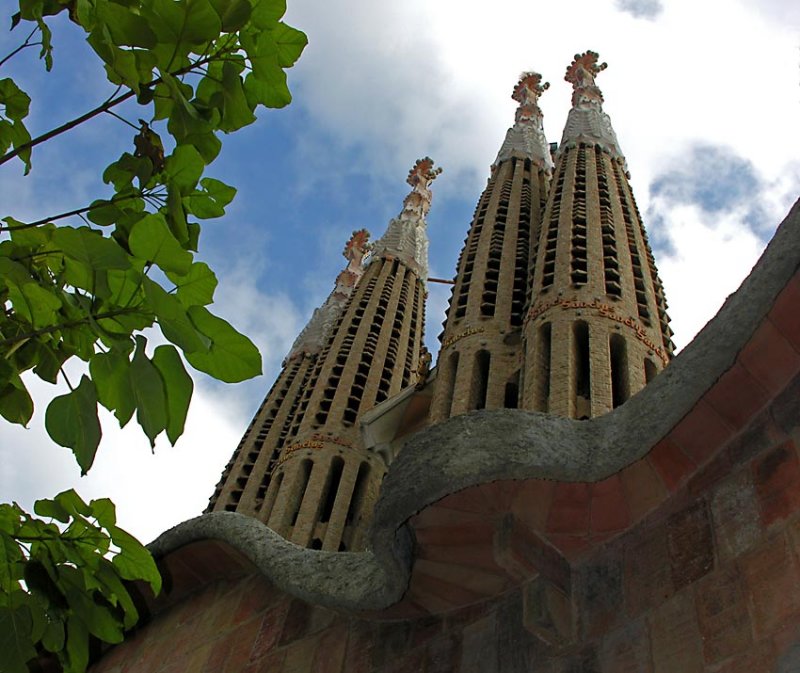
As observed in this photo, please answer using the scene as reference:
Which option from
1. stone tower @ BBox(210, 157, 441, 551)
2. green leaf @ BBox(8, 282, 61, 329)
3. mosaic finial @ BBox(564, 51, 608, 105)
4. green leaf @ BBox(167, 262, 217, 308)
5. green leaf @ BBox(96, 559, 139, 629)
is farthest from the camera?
mosaic finial @ BBox(564, 51, 608, 105)

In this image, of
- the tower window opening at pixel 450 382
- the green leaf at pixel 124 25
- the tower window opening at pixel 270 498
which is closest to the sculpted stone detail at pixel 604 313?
the tower window opening at pixel 450 382

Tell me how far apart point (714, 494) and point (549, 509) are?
741mm

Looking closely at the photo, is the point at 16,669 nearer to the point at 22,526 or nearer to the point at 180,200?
the point at 22,526

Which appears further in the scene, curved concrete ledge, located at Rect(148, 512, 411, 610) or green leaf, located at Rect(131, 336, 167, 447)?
curved concrete ledge, located at Rect(148, 512, 411, 610)

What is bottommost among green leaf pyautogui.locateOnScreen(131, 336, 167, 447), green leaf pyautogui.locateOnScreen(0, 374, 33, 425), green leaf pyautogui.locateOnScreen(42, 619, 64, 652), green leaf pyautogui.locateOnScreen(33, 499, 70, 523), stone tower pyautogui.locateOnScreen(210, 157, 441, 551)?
green leaf pyautogui.locateOnScreen(42, 619, 64, 652)

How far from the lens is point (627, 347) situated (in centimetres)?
1720

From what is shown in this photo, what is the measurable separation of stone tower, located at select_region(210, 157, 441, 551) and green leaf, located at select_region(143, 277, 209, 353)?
65.3 feet

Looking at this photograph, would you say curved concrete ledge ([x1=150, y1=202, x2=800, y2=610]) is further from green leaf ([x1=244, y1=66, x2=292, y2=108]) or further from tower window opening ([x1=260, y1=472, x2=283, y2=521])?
tower window opening ([x1=260, y1=472, x2=283, y2=521])

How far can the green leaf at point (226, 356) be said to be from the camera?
8.02 feet

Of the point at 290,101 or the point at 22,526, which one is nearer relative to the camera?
the point at 290,101

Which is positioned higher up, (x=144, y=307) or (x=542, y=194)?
(x=542, y=194)

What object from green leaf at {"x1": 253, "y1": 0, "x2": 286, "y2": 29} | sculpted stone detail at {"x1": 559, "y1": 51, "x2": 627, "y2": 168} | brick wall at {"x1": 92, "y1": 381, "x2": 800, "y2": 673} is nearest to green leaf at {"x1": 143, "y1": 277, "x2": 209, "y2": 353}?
green leaf at {"x1": 253, "y1": 0, "x2": 286, "y2": 29}

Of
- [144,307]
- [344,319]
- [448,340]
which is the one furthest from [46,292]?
[344,319]

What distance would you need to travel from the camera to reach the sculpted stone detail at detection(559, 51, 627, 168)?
26906 mm
